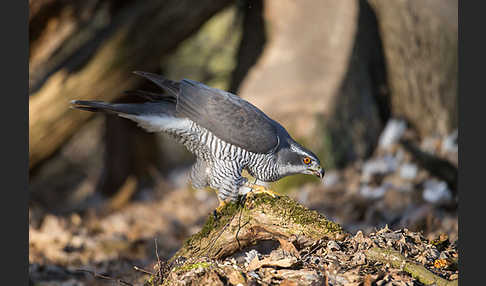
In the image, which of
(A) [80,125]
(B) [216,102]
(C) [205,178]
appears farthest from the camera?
(A) [80,125]

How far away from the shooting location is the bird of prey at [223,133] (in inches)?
134

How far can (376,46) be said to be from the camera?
300 inches

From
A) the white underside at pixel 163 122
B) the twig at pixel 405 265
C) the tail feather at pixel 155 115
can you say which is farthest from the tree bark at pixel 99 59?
the twig at pixel 405 265

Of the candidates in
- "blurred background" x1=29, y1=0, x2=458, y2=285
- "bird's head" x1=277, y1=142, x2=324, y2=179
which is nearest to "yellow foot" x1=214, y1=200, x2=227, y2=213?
"bird's head" x1=277, y1=142, x2=324, y2=179

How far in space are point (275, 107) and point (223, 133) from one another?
3.79 metres

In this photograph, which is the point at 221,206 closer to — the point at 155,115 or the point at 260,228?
the point at 260,228

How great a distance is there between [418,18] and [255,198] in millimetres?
5247

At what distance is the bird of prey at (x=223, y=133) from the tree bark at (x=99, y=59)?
9.13 feet

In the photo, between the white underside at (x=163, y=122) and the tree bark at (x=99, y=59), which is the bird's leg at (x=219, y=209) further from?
the tree bark at (x=99, y=59)

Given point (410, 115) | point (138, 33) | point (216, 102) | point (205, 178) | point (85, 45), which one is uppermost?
point (410, 115)

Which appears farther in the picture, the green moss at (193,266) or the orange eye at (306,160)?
the orange eye at (306,160)

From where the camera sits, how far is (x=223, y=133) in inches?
135

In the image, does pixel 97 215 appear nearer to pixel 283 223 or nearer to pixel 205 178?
pixel 205 178

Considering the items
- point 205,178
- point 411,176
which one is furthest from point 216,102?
point 411,176
